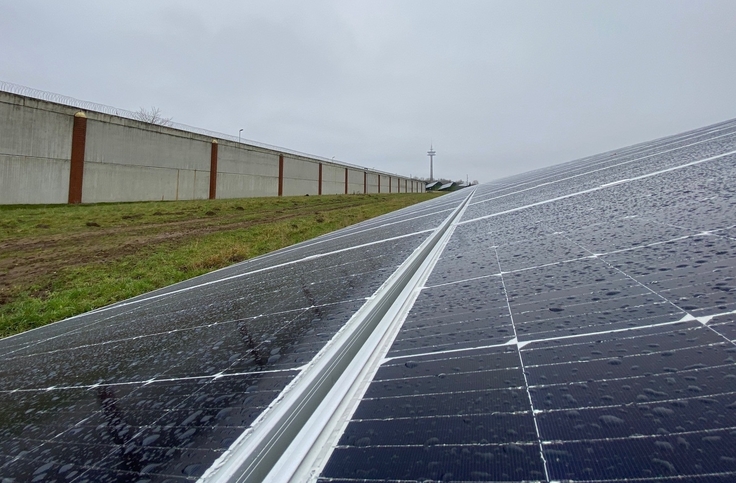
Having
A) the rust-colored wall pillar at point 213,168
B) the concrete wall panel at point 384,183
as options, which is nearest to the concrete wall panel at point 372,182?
the concrete wall panel at point 384,183

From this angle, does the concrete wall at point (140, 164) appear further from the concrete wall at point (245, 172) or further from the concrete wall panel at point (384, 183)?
the concrete wall panel at point (384, 183)

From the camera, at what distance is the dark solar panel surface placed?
74 cm

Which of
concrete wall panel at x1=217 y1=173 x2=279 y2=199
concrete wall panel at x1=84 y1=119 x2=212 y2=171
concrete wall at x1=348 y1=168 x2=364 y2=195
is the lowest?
concrete wall panel at x1=217 y1=173 x2=279 y2=199

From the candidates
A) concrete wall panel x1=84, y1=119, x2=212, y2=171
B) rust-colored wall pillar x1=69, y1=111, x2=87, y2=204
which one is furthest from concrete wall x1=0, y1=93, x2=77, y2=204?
concrete wall panel x1=84, y1=119, x2=212, y2=171

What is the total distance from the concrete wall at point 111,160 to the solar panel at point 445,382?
22717 mm

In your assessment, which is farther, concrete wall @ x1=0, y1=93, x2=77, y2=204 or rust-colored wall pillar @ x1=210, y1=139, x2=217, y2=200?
rust-colored wall pillar @ x1=210, y1=139, x2=217, y2=200

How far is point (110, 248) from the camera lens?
11.6 metres

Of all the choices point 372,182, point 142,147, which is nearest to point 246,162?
point 142,147

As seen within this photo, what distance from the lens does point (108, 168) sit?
71.4 ft

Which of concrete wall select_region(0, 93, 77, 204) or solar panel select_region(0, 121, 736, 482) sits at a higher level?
concrete wall select_region(0, 93, 77, 204)

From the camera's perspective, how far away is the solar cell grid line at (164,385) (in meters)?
1.01

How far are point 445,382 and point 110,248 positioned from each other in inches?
539

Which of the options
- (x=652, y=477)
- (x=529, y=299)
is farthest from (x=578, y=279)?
(x=652, y=477)

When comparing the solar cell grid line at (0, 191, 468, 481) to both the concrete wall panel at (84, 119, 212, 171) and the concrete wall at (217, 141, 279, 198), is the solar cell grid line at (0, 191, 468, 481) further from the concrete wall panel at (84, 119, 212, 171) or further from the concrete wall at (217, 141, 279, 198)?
the concrete wall at (217, 141, 279, 198)
